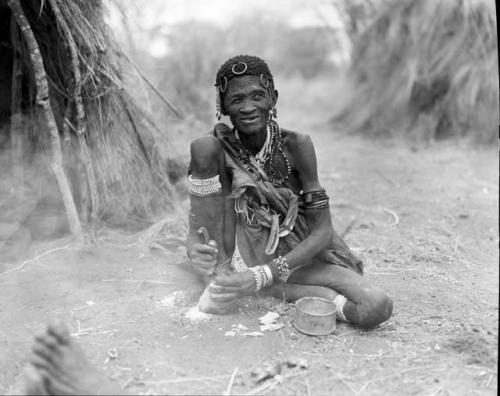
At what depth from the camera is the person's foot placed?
1570 millimetres

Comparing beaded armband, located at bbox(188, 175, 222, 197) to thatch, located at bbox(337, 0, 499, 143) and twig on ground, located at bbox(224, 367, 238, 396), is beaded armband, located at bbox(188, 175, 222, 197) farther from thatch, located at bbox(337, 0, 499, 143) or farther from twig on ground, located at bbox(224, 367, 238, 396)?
thatch, located at bbox(337, 0, 499, 143)

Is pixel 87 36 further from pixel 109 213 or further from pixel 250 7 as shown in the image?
pixel 250 7

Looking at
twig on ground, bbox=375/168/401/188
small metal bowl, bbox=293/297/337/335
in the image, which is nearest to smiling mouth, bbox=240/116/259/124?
small metal bowl, bbox=293/297/337/335

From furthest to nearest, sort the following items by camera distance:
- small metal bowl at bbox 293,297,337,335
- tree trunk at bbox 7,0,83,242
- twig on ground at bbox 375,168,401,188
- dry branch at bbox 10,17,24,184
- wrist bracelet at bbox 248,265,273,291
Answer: twig on ground at bbox 375,168,401,188 → dry branch at bbox 10,17,24,184 → tree trunk at bbox 7,0,83,242 → wrist bracelet at bbox 248,265,273,291 → small metal bowl at bbox 293,297,337,335

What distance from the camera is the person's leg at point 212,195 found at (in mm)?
2307

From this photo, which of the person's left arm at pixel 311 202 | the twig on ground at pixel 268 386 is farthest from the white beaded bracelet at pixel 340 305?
the twig on ground at pixel 268 386

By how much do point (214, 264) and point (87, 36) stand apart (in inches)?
65.5

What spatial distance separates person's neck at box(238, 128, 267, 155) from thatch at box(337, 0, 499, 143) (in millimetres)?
4778

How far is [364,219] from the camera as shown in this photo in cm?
409

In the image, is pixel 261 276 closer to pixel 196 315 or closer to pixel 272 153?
pixel 196 315

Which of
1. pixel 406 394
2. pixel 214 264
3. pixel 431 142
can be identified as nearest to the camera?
pixel 406 394

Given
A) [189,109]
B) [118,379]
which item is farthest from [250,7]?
[118,379]

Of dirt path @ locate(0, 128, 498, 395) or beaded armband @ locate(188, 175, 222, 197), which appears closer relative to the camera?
dirt path @ locate(0, 128, 498, 395)

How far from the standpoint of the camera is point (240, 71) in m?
2.27
